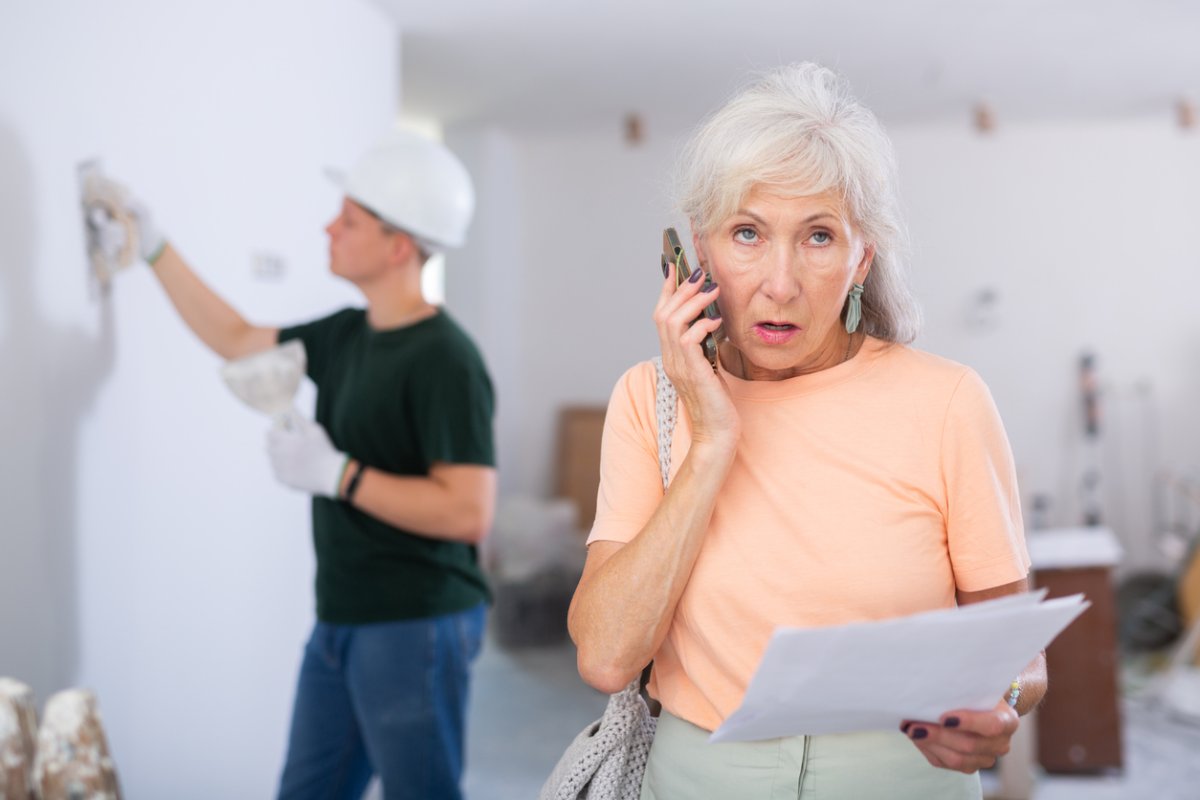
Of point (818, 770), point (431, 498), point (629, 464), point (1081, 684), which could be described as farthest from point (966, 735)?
point (1081, 684)

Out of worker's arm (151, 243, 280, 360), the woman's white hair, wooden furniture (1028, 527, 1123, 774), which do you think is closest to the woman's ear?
the woman's white hair

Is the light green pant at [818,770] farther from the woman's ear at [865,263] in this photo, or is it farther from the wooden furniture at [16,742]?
the wooden furniture at [16,742]

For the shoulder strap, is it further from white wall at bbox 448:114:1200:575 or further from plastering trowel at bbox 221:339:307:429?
white wall at bbox 448:114:1200:575

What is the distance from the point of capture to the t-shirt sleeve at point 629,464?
1162 millimetres

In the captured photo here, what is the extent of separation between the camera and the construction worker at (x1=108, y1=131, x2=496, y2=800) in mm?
1946

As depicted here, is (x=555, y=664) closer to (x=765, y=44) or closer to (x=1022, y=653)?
(x=765, y=44)

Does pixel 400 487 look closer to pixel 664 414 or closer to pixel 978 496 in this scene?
pixel 664 414

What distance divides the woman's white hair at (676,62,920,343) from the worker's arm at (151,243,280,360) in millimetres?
1256

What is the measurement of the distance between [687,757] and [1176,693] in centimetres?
391

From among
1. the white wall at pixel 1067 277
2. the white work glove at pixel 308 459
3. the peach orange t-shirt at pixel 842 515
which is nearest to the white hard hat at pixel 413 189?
the white work glove at pixel 308 459

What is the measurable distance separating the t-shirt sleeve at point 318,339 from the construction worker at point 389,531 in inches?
2.2

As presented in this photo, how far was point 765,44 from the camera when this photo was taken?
4.23m

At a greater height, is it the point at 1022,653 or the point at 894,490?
the point at 894,490

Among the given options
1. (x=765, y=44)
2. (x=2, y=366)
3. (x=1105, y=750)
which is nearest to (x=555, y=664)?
(x=1105, y=750)
